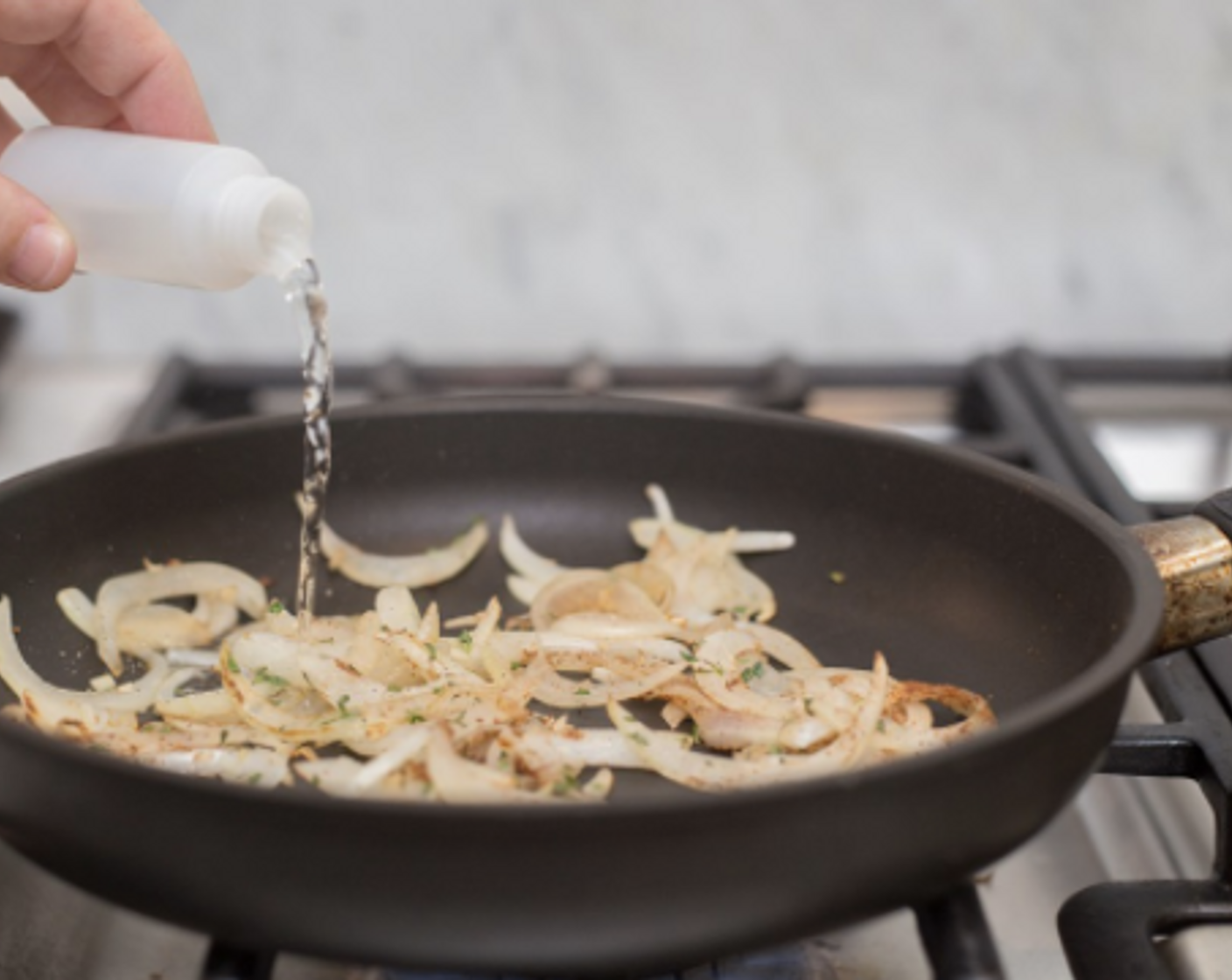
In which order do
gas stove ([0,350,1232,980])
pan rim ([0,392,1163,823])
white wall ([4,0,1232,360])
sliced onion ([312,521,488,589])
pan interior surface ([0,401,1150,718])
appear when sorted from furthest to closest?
white wall ([4,0,1232,360]) → sliced onion ([312,521,488,589]) → pan interior surface ([0,401,1150,718]) → gas stove ([0,350,1232,980]) → pan rim ([0,392,1163,823])

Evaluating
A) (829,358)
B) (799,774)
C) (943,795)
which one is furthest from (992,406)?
(943,795)

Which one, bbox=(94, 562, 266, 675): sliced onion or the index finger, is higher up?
the index finger

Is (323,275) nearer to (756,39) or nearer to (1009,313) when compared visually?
(756,39)

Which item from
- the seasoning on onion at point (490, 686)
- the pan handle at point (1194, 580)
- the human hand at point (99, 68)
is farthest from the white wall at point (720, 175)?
the pan handle at point (1194, 580)

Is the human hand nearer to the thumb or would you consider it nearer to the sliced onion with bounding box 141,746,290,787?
the thumb

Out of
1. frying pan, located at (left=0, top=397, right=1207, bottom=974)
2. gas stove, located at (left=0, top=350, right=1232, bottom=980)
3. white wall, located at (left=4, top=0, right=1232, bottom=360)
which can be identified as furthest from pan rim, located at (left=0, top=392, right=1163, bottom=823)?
white wall, located at (left=4, top=0, right=1232, bottom=360)

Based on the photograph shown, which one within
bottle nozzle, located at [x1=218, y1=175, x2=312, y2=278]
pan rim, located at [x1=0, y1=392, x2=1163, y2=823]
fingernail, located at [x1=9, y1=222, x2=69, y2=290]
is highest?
bottle nozzle, located at [x1=218, y1=175, x2=312, y2=278]
